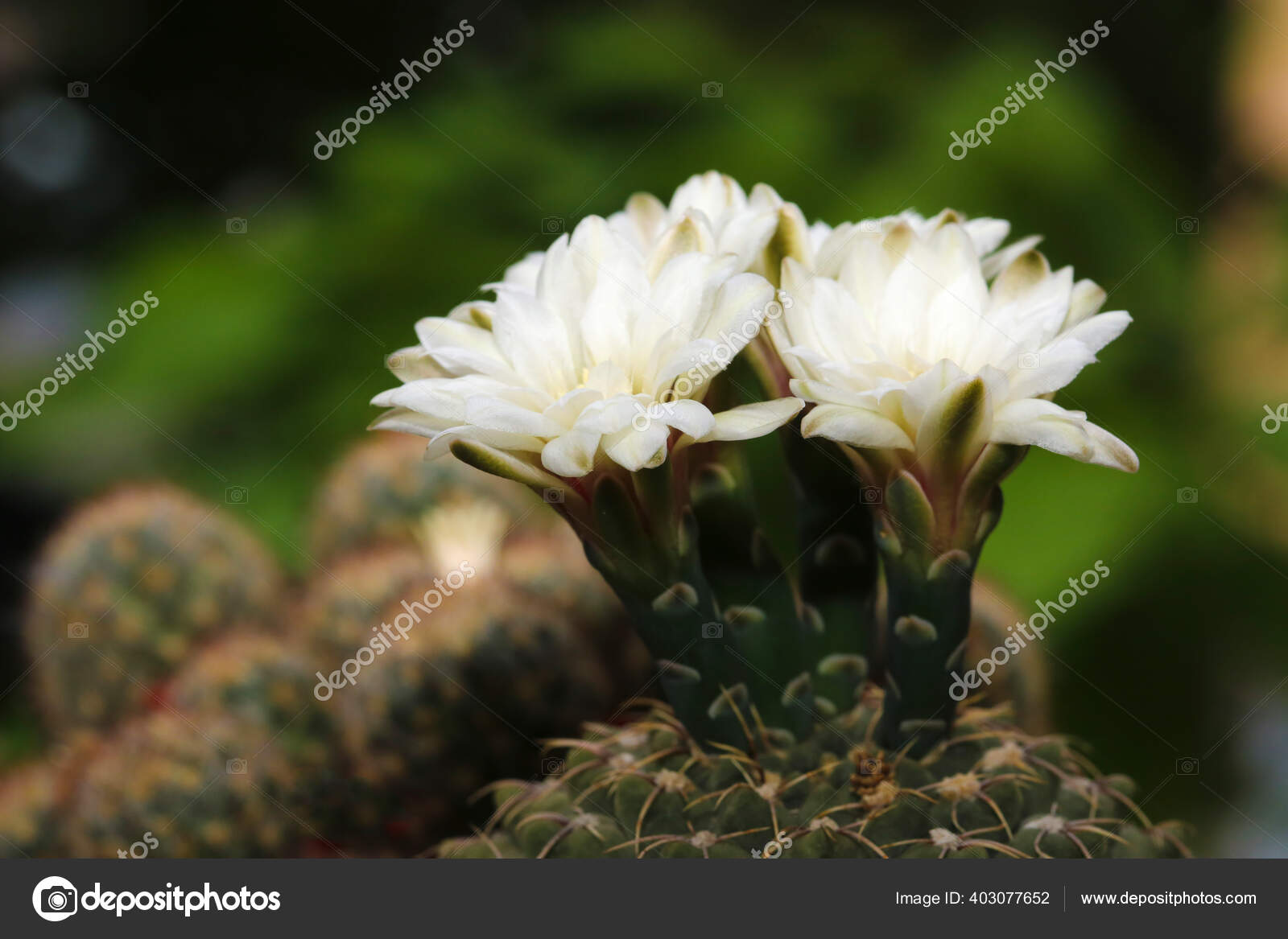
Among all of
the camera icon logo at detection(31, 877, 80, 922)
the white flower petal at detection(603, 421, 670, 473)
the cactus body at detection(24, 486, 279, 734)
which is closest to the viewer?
the white flower petal at detection(603, 421, 670, 473)

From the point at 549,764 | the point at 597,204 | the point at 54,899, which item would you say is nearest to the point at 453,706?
the point at 549,764

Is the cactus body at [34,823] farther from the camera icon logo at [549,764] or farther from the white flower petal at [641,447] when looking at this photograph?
the white flower petal at [641,447]

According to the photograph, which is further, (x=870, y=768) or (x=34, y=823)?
(x=34, y=823)

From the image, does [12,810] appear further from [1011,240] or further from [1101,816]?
[1011,240]

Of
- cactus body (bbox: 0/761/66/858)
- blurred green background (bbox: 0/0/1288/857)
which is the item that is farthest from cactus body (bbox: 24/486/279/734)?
blurred green background (bbox: 0/0/1288/857)

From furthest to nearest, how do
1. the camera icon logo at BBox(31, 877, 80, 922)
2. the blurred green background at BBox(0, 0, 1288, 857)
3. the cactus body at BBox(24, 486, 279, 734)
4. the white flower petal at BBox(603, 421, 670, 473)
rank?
the blurred green background at BBox(0, 0, 1288, 857) < the cactus body at BBox(24, 486, 279, 734) < the camera icon logo at BBox(31, 877, 80, 922) < the white flower petal at BBox(603, 421, 670, 473)

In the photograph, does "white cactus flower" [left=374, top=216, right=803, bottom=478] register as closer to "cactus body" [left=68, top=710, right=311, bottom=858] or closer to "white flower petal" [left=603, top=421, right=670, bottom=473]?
"white flower petal" [left=603, top=421, right=670, bottom=473]

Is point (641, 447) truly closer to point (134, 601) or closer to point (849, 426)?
point (849, 426)
